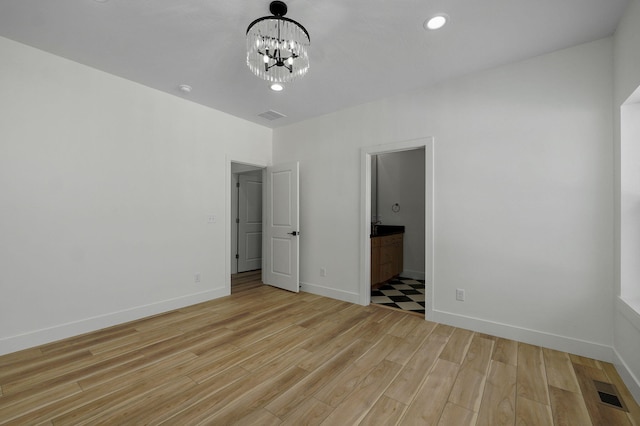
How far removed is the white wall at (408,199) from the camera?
5.38m

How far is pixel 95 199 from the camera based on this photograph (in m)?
2.96

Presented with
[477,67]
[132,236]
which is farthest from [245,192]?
[477,67]

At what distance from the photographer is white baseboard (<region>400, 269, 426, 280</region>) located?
5286 mm

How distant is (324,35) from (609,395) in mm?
3373

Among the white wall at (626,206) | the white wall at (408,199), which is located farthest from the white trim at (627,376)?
the white wall at (408,199)

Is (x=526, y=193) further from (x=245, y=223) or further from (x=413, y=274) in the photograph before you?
(x=245, y=223)

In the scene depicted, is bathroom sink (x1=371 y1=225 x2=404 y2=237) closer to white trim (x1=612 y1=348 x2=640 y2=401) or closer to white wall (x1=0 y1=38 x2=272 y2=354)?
white wall (x1=0 y1=38 x2=272 y2=354)

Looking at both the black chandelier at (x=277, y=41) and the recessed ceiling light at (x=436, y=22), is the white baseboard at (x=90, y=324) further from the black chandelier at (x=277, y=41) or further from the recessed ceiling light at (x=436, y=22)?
the recessed ceiling light at (x=436, y=22)

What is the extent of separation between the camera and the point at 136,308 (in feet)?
10.6

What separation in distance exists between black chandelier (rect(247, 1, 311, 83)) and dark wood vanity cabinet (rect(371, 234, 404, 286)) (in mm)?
2787

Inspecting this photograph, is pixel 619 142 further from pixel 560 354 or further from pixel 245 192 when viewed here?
pixel 245 192

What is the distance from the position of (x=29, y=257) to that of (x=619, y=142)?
16.9 feet

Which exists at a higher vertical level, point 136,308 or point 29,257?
point 29,257

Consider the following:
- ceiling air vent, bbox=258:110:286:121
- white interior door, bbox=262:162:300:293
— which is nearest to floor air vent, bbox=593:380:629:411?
white interior door, bbox=262:162:300:293
